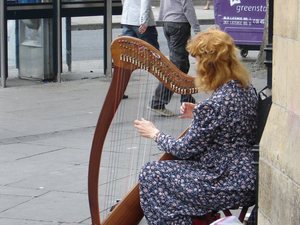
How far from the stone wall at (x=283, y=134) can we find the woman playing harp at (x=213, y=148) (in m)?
0.20

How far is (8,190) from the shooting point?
6.88 m

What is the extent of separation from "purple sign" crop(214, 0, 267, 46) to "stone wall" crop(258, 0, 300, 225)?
1057 centimetres

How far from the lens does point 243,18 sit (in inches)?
594

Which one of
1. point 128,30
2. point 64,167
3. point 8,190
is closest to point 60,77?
point 128,30

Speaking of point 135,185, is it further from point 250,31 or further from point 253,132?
point 250,31

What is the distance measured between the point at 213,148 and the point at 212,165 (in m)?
0.10

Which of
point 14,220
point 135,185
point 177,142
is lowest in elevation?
point 14,220

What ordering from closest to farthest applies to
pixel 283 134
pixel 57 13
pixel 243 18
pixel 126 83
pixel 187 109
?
pixel 283 134 → pixel 126 83 → pixel 187 109 → pixel 57 13 → pixel 243 18

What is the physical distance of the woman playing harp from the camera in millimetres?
4809

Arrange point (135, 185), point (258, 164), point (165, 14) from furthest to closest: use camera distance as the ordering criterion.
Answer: point (165, 14), point (135, 185), point (258, 164)

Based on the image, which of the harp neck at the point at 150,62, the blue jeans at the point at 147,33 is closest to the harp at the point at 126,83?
the harp neck at the point at 150,62

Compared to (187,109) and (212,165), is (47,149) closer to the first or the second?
(187,109)

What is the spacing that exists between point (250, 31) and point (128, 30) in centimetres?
512

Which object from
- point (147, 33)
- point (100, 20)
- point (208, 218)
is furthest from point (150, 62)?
point (100, 20)
